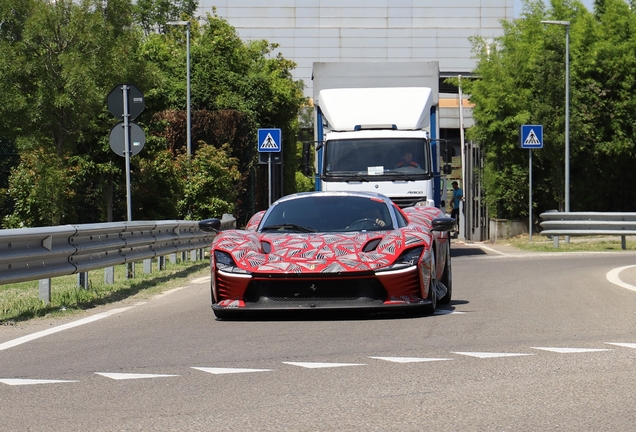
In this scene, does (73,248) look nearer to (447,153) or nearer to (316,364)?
(316,364)

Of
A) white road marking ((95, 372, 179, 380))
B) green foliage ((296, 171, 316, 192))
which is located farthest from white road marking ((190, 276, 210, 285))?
green foliage ((296, 171, 316, 192))

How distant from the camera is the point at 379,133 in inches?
880

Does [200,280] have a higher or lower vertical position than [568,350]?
lower

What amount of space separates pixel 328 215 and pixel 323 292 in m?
1.50

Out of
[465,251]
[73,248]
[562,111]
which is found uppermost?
[562,111]

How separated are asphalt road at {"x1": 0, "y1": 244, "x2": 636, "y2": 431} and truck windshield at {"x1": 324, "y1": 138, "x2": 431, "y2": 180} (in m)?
9.58

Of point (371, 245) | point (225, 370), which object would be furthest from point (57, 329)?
point (225, 370)

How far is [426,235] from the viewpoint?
11555 millimetres

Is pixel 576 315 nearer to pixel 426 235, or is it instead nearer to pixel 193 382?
pixel 426 235

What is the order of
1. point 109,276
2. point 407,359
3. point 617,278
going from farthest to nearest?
point 617,278, point 109,276, point 407,359

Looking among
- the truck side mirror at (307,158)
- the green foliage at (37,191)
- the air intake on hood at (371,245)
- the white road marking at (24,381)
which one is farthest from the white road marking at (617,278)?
the green foliage at (37,191)

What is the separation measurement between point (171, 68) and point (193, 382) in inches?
1851

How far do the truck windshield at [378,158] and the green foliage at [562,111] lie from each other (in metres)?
14.9

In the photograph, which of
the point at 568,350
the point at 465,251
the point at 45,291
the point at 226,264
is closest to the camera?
the point at 568,350
